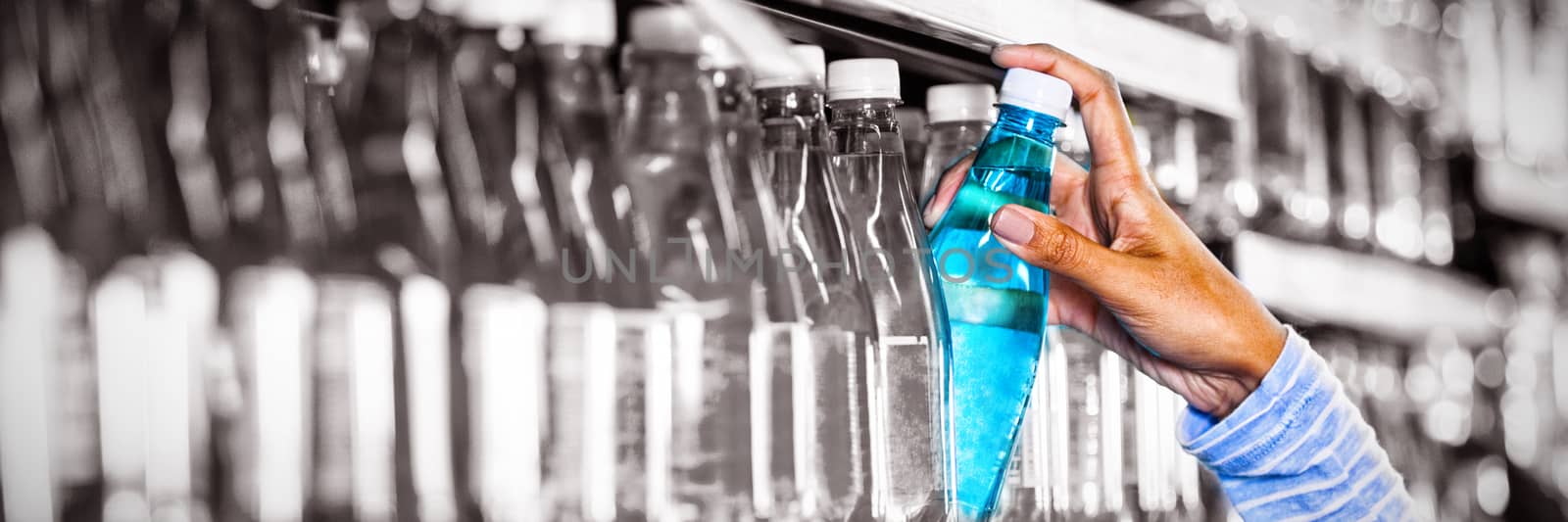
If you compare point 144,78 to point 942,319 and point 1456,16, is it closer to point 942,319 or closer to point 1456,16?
point 942,319

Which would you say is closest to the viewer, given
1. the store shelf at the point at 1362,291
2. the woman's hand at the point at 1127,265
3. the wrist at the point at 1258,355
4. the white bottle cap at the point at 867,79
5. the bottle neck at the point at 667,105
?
the bottle neck at the point at 667,105

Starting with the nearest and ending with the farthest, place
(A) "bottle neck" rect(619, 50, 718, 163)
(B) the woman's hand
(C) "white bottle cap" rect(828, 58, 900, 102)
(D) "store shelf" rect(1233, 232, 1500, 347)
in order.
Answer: (A) "bottle neck" rect(619, 50, 718, 163), (C) "white bottle cap" rect(828, 58, 900, 102), (B) the woman's hand, (D) "store shelf" rect(1233, 232, 1500, 347)

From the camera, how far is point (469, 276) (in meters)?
0.55

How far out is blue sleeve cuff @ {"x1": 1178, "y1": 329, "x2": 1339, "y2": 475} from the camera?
1064 millimetres

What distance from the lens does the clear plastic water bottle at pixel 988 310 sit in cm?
82

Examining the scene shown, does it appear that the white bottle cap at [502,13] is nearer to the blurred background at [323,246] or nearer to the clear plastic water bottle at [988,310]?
the blurred background at [323,246]

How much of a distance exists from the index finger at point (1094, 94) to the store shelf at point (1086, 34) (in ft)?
0.04

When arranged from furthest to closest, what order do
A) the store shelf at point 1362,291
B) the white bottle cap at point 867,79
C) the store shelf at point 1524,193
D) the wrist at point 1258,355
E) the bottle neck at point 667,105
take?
the store shelf at point 1524,193 → the store shelf at point 1362,291 → the wrist at point 1258,355 → the white bottle cap at point 867,79 → the bottle neck at point 667,105

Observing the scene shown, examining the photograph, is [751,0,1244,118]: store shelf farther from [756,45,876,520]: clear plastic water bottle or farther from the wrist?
the wrist

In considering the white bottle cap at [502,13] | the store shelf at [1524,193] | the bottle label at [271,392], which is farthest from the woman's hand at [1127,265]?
the store shelf at [1524,193]

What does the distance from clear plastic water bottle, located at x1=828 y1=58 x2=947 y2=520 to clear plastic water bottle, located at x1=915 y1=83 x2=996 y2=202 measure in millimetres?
144

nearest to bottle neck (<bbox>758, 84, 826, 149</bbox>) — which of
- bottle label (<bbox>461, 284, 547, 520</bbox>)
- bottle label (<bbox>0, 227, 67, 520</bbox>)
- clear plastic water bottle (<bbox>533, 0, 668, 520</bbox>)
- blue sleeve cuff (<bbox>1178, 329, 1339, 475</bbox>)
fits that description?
clear plastic water bottle (<bbox>533, 0, 668, 520</bbox>)

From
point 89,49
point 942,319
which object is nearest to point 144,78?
point 89,49

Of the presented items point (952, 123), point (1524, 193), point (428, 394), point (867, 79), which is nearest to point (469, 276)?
point (428, 394)
